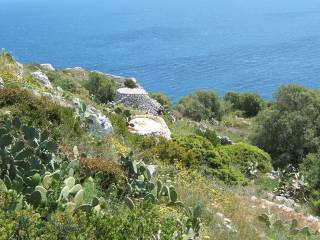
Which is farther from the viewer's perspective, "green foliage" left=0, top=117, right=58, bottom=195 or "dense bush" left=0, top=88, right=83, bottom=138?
"dense bush" left=0, top=88, right=83, bottom=138

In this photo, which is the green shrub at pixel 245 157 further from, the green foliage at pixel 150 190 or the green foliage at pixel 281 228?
the green foliage at pixel 150 190

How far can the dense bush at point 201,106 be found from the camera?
73.8m

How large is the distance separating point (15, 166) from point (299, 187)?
661 inches

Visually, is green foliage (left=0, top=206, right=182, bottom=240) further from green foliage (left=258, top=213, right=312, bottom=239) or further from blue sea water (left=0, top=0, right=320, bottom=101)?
blue sea water (left=0, top=0, right=320, bottom=101)

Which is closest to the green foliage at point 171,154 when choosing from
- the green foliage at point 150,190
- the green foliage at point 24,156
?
the green foliage at point 150,190

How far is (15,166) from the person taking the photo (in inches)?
375

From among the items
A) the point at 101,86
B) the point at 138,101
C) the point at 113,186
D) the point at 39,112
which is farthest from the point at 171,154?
the point at 101,86

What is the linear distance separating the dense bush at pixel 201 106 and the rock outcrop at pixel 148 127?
158 ft

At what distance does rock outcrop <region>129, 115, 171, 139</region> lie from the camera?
21666mm

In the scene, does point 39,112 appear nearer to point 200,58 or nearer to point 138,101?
point 138,101

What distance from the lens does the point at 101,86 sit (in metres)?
55.4

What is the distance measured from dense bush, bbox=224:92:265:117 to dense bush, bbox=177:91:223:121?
9348 millimetres

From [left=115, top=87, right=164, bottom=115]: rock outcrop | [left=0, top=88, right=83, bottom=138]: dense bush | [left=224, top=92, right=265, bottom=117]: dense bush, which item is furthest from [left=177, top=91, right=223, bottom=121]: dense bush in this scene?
[left=0, top=88, right=83, bottom=138]: dense bush

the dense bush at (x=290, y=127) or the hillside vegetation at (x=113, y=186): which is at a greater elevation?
the dense bush at (x=290, y=127)
